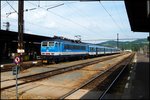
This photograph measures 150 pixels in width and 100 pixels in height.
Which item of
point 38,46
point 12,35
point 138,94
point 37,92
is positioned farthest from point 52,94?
point 38,46

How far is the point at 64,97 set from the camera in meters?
11.0

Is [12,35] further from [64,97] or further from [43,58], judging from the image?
[64,97]

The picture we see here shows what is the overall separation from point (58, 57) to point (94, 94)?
1952 centimetres

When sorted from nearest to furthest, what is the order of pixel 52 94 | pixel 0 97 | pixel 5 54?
pixel 0 97, pixel 52 94, pixel 5 54

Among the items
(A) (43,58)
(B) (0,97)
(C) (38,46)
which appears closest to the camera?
(B) (0,97)

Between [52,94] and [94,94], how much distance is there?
6.68ft

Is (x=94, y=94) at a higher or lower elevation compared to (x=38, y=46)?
lower

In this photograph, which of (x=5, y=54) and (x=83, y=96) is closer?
(x=83, y=96)

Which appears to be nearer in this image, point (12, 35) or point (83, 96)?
point (83, 96)

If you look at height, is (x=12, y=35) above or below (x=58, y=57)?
above

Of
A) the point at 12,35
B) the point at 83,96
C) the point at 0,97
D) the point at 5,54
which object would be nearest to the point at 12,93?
the point at 0,97

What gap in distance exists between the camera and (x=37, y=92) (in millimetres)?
12156

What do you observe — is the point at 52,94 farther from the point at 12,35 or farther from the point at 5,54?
the point at 5,54

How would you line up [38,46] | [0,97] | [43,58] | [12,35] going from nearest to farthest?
[0,97], [43,58], [12,35], [38,46]
